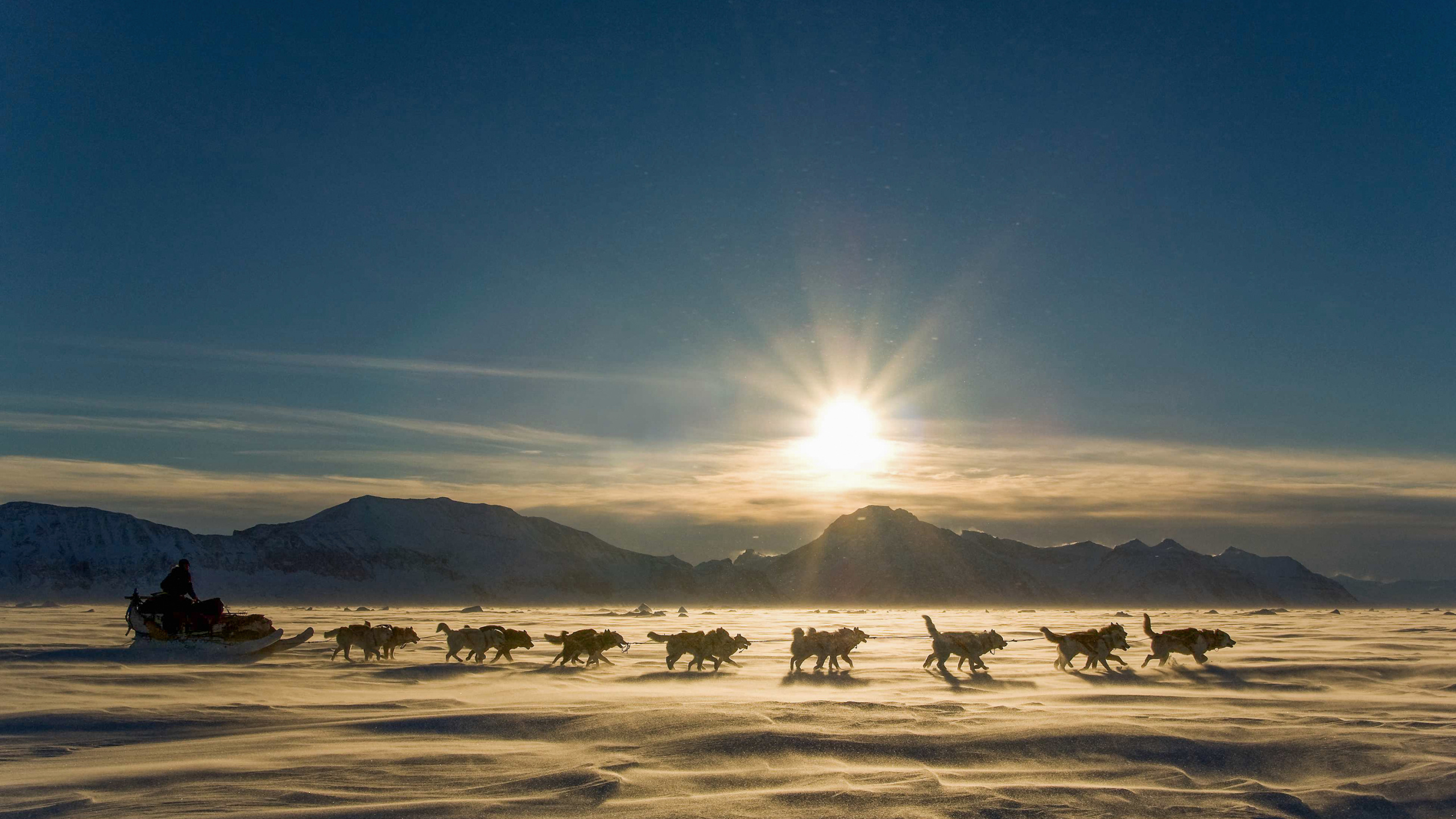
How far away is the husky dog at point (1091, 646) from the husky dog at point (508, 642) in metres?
12.5

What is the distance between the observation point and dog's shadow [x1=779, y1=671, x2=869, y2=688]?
15812mm

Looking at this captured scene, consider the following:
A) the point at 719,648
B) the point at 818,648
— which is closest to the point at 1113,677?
the point at 818,648

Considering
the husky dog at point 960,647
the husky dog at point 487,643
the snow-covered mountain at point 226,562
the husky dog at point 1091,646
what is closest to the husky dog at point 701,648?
the husky dog at point 960,647

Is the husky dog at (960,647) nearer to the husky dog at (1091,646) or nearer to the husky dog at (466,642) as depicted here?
the husky dog at (1091,646)

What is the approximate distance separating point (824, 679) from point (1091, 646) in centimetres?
577

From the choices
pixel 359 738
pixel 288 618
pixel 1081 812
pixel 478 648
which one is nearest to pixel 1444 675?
pixel 1081 812

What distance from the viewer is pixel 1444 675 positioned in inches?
637

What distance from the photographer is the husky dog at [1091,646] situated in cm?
1800

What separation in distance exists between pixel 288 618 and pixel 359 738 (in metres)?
46.2

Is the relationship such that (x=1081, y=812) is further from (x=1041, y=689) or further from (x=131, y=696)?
(x=131, y=696)

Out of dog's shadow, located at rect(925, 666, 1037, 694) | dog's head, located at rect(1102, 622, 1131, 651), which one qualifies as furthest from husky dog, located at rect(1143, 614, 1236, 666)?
dog's shadow, located at rect(925, 666, 1037, 694)

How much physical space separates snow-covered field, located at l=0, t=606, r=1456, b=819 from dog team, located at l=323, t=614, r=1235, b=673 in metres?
1.17

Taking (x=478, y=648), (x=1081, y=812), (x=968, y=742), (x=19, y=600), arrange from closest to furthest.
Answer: (x=1081, y=812), (x=968, y=742), (x=478, y=648), (x=19, y=600)

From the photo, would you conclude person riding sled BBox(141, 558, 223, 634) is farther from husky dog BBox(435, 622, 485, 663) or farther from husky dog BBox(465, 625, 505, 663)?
husky dog BBox(465, 625, 505, 663)
